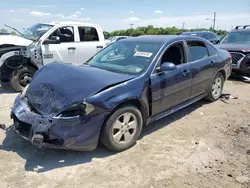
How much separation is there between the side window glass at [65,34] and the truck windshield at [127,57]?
9.65ft

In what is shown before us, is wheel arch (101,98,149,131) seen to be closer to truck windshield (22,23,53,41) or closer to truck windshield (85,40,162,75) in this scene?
truck windshield (85,40,162,75)

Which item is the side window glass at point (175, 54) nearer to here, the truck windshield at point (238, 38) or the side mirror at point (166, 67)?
the side mirror at point (166, 67)

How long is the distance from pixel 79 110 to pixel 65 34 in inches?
193

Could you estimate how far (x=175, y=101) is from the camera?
455 centimetres

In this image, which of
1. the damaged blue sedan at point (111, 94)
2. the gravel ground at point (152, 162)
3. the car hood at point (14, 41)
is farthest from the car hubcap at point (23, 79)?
the damaged blue sedan at point (111, 94)

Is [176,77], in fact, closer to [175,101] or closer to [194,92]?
[175,101]

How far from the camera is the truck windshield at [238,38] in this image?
385 inches

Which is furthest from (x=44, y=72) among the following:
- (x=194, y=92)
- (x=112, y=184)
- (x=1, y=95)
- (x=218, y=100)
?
(x=218, y=100)

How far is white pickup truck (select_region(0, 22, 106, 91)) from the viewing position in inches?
274

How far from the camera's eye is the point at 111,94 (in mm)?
3408

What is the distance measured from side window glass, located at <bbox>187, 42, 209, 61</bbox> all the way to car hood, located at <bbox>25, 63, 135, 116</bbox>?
180 centimetres

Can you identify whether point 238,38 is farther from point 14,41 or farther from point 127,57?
point 14,41

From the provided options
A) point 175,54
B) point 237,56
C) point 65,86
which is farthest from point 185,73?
point 237,56

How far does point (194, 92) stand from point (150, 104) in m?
1.51
